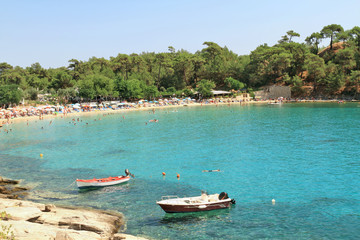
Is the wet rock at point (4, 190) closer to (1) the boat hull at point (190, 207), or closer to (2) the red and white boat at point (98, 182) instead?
(2) the red and white boat at point (98, 182)

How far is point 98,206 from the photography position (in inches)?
795

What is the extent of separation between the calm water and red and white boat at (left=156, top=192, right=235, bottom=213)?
17.0 inches

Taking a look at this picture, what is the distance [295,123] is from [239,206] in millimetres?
40255

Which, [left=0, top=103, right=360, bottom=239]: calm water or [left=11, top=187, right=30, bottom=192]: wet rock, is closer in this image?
[left=0, top=103, right=360, bottom=239]: calm water

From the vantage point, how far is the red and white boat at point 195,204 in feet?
59.1

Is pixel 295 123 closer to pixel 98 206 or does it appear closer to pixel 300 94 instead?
pixel 98 206

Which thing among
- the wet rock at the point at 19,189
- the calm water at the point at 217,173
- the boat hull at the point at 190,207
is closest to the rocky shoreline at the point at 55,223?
the calm water at the point at 217,173

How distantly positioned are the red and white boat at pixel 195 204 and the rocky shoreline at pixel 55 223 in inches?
114

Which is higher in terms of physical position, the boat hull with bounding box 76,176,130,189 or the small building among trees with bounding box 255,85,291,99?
the small building among trees with bounding box 255,85,291,99

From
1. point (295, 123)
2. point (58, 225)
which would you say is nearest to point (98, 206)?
point (58, 225)

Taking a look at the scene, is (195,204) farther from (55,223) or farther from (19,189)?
(19,189)

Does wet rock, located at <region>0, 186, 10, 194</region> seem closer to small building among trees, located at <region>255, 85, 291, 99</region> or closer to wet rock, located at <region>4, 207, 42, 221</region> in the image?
wet rock, located at <region>4, 207, 42, 221</region>

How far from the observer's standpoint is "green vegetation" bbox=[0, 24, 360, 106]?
94.9 meters

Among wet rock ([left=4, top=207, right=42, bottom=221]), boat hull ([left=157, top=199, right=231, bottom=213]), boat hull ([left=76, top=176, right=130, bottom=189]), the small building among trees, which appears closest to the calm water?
boat hull ([left=157, top=199, right=231, bottom=213])
